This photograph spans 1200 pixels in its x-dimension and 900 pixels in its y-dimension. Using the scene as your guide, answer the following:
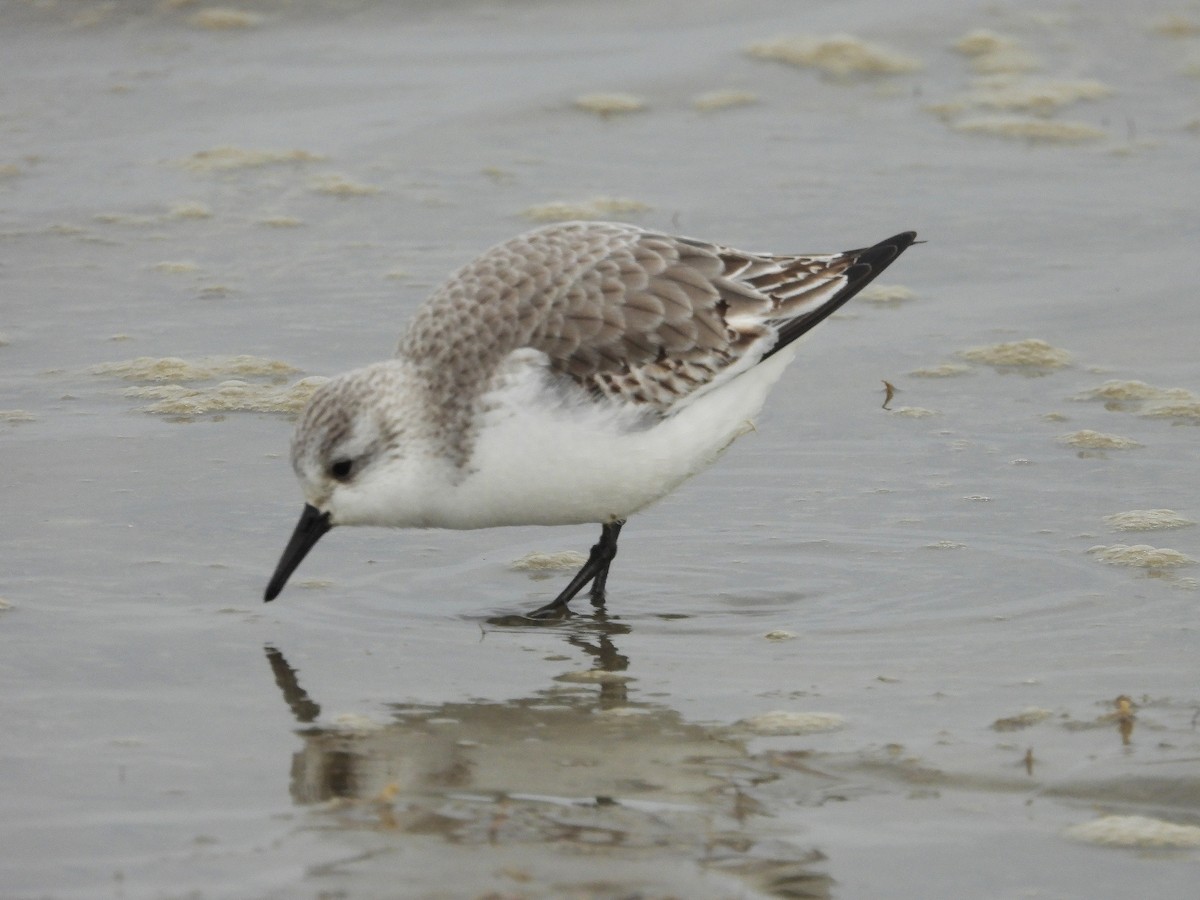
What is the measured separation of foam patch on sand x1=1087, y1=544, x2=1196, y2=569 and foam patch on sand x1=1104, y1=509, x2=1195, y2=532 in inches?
7.2

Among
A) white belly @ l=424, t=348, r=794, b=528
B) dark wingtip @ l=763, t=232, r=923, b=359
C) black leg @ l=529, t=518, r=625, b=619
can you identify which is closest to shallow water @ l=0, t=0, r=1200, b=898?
black leg @ l=529, t=518, r=625, b=619

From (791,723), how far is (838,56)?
848cm

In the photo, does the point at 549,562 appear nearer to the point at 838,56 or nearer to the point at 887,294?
the point at 887,294

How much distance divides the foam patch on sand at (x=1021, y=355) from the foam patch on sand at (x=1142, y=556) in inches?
82.5

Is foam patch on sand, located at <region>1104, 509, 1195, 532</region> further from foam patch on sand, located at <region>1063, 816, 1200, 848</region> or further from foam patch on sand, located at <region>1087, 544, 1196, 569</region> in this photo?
foam patch on sand, located at <region>1063, 816, 1200, 848</region>

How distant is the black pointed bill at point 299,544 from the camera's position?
18.6ft

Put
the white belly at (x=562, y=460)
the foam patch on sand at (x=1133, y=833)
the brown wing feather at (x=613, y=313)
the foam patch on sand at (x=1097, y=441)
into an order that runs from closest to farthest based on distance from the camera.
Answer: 1. the foam patch on sand at (x=1133, y=833)
2. the white belly at (x=562, y=460)
3. the brown wing feather at (x=613, y=313)
4. the foam patch on sand at (x=1097, y=441)

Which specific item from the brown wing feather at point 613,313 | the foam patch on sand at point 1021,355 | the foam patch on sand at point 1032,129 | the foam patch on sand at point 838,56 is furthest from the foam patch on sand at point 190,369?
the foam patch on sand at point 838,56

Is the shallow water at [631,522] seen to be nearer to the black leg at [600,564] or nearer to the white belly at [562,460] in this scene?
the black leg at [600,564]

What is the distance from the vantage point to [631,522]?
6918 millimetres

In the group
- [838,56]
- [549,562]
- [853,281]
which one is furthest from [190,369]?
[838,56]

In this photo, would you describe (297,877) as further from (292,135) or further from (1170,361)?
(292,135)

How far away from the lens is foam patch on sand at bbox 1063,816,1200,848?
4340mm

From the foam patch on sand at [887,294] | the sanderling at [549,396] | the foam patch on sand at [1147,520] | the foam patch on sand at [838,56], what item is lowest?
the foam patch on sand at [1147,520]
